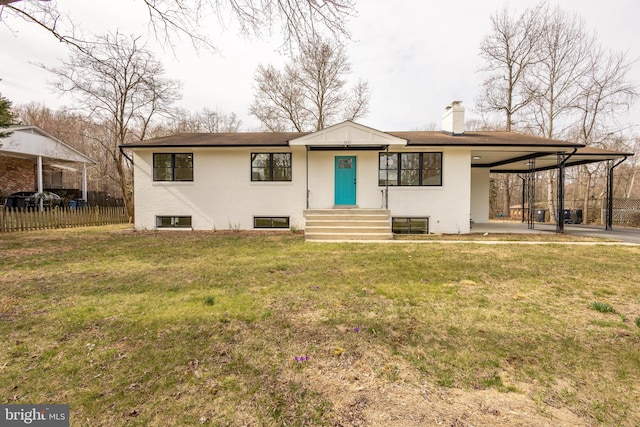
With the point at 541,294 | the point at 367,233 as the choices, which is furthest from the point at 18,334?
the point at 367,233

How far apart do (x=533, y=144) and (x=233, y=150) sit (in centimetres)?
1168

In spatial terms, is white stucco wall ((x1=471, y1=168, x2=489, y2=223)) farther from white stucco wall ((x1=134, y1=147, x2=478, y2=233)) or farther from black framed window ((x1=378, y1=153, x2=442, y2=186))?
white stucco wall ((x1=134, y1=147, x2=478, y2=233))

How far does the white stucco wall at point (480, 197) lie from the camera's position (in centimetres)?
1560

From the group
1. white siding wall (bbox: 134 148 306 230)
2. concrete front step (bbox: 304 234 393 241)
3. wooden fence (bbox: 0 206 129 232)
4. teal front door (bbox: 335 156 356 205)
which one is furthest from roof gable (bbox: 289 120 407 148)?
wooden fence (bbox: 0 206 129 232)

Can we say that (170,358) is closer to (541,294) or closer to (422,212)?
(541,294)

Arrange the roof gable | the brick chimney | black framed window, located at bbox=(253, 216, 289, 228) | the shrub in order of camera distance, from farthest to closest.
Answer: the brick chimney
black framed window, located at bbox=(253, 216, 289, 228)
the roof gable
the shrub

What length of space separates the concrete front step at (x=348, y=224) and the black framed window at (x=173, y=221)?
5.34 meters

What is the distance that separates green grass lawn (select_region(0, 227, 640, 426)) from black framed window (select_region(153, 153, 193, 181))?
6861 millimetres

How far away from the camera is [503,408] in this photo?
208 cm

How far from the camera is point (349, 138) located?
10844mm

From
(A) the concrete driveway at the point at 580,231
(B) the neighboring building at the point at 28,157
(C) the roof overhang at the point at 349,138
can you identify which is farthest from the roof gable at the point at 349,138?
(B) the neighboring building at the point at 28,157

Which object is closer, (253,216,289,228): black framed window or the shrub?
the shrub

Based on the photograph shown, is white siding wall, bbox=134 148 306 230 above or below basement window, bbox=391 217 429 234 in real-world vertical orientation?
above

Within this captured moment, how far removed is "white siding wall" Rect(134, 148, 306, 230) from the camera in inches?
481
